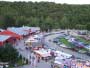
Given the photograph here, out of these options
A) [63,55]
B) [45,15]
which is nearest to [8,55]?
[63,55]

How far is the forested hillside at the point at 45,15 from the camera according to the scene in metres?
19.9

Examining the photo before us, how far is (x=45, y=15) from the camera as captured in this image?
2273 centimetres

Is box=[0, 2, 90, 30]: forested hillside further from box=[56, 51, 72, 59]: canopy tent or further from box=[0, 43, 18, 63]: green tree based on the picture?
box=[0, 43, 18, 63]: green tree

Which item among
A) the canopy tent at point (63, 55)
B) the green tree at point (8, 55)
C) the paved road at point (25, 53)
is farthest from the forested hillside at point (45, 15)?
the green tree at point (8, 55)

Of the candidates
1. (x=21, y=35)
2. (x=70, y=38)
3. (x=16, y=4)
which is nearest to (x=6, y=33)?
(x=21, y=35)

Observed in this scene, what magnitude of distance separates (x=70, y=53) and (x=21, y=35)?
3363 millimetres

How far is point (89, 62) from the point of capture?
11852mm

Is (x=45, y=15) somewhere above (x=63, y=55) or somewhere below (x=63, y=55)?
above

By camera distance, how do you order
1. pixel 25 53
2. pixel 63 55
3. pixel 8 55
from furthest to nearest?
1. pixel 25 53
2. pixel 63 55
3. pixel 8 55

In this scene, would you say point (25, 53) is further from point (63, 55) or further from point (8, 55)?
point (8, 55)

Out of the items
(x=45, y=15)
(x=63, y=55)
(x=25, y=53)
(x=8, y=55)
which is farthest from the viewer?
(x=45, y=15)

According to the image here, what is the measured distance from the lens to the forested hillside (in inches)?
783

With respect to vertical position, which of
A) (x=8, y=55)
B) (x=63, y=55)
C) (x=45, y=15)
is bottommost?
(x=63, y=55)

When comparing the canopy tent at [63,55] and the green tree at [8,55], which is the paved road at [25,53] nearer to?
the green tree at [8,55]
